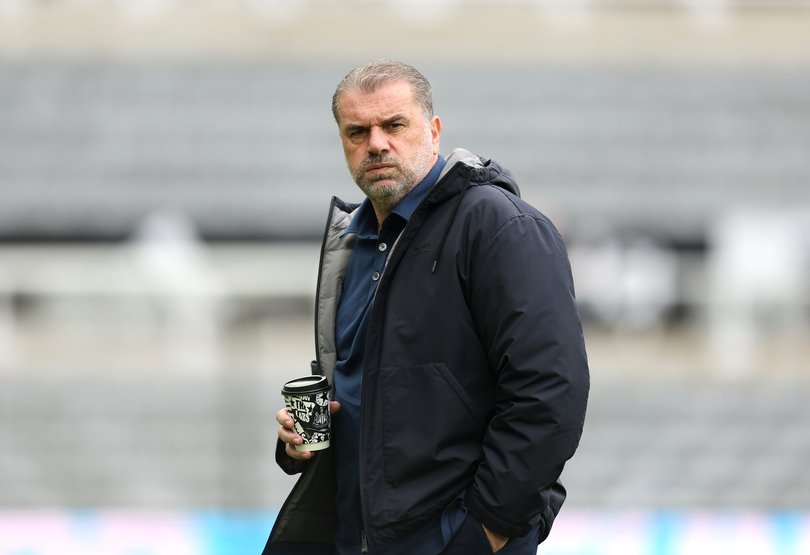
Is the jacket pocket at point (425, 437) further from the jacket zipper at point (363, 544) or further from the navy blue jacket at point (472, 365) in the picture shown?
the jacket zipper at point (363, 544)

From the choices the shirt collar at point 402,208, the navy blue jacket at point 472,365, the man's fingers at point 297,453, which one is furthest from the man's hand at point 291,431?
the shirt collar at point 402,208

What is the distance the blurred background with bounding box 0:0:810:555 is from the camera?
21.0ft

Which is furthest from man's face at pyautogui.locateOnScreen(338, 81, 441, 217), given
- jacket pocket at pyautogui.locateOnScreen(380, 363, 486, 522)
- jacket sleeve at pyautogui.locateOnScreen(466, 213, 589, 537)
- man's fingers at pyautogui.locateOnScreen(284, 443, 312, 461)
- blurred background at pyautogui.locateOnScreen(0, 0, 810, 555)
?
blurred background at pyautogui.locateOnScreen(0, 0, 810, 555)

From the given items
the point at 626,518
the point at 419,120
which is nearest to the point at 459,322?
the point at 419,120

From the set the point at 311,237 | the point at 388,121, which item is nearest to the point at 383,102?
the point at 388,121

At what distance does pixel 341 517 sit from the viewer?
2230 millimetres

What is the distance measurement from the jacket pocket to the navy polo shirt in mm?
149

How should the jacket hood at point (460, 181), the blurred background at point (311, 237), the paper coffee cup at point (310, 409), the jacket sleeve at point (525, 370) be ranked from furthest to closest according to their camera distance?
the blurred background at point (311, 237), the paper coffee cup at point (310, 409), the jacket hood at point (460, 181), the jacket sleeve at point (525, 370)

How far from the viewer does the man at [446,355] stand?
1.93 m

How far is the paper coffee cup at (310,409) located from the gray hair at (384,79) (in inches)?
19.1

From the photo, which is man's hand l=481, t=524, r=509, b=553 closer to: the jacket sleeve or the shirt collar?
the jacket sleeve

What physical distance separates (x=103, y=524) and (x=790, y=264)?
606cm

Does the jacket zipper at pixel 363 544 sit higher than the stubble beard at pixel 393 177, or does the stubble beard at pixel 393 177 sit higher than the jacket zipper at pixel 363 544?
the stubble beard at pixel 393 177

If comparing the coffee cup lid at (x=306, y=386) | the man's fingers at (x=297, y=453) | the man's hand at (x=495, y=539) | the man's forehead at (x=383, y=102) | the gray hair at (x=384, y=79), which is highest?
the gray hair at (x=384, y=79)
